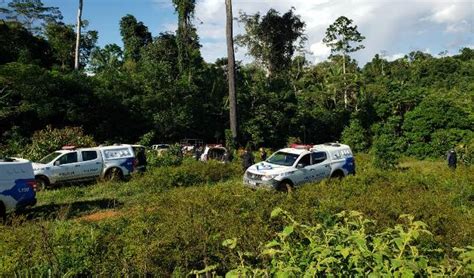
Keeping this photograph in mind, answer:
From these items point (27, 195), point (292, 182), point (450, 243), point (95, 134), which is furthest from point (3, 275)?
point (95, 134)

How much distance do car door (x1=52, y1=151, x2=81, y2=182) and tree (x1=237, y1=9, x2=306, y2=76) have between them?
27.2 metres

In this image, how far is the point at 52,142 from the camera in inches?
844

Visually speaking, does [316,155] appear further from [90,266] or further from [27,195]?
[90,266]

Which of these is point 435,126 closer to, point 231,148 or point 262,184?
point 231,148

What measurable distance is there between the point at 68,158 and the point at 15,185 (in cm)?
607

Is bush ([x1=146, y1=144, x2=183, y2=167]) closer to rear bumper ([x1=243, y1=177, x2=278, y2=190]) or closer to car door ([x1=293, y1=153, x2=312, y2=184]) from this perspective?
rear bumper ([x1=243, y1=177, x2=278, y2=190])

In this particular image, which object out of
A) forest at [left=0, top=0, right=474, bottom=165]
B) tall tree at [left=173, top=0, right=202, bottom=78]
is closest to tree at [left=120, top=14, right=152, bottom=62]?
forest at [left=0, top=0, right=474, bottom=165]

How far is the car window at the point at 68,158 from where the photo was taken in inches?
655

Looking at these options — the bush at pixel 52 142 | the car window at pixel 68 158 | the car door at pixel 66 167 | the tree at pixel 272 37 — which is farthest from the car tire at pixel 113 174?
the tree at pixel 272 37

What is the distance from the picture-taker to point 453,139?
36.5 metres

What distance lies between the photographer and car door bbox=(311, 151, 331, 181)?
1550 centimetres

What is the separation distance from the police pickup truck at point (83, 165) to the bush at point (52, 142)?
3.92 metres

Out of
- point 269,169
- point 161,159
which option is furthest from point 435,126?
point 269,169

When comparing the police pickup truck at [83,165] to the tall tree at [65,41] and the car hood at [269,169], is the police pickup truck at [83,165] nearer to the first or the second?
the car hood at [269,169]
